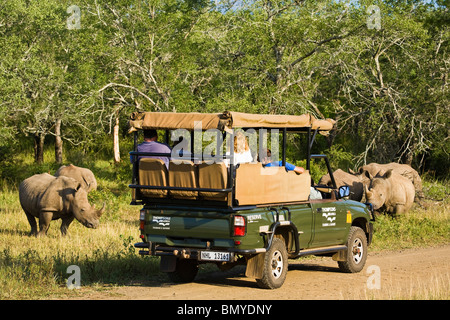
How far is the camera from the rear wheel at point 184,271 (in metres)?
11.5

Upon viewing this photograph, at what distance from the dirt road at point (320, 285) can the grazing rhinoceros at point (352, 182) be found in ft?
22.2

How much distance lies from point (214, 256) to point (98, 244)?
206 inches

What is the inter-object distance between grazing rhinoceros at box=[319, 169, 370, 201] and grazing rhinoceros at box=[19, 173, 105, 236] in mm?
6591

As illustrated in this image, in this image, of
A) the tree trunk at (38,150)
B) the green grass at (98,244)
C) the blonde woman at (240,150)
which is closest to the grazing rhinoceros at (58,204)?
the green grass at (98,244)

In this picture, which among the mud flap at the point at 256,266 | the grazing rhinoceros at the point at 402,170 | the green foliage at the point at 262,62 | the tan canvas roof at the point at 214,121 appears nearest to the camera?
the tan canvas roof at the point at 214,121

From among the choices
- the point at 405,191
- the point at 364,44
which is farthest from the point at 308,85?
the point at 405,191

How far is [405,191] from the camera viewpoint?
21.4 meters

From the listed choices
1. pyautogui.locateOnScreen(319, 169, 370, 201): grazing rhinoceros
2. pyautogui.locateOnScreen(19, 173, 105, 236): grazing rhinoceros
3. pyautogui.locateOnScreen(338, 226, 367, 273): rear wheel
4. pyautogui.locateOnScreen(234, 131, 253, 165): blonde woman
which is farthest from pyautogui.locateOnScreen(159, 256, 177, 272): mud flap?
pyautogui.locateOnScreen(319, 169, 370, 201): grazing rhinoceros

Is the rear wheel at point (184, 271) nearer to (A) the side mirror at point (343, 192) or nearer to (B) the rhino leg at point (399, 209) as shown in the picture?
(A) the side mirror at point (343, 192)

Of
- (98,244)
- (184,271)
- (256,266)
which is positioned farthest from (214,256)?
(98,244)

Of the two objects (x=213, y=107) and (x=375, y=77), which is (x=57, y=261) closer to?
(x=213, y=107)

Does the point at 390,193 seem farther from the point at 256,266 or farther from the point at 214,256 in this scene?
the point at 214,256

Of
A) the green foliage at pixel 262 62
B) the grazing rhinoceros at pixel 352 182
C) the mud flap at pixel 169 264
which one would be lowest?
the mud flap at pixel 169 264

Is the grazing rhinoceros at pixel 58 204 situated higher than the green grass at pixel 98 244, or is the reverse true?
the grazing rhinoceros at pixel 58 204
